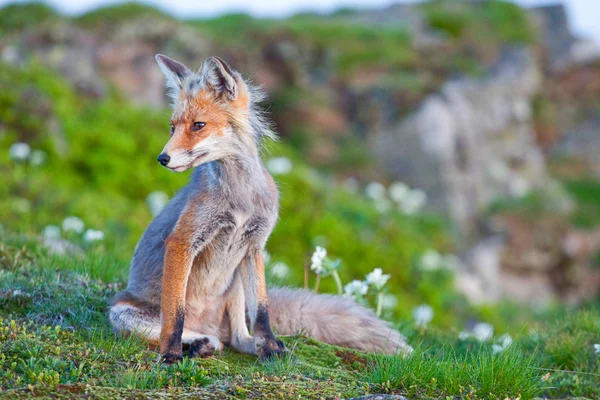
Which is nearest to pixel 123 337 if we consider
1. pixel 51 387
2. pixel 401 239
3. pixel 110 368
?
pixel 110 368

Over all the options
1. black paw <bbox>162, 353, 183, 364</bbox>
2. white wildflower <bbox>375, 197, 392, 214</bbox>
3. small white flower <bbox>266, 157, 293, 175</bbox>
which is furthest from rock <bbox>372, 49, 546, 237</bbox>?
black paw <bbox>162, 353, 183, 364</bbox>

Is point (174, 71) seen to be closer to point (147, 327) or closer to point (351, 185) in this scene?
point (147, 327)

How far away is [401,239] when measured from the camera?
13.5m

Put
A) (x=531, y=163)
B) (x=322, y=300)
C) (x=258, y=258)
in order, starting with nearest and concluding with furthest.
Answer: (x=258, y=258), (x=322, y=300), (x=531, y=163)

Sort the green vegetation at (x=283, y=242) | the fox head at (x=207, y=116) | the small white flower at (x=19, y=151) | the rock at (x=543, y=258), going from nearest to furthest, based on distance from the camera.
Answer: the green vegetation at (x=283, y=242) → the fox head at (x=207, y=116) → the small white flower at (x=19, y=151) → the rock at (x=543, y=258)

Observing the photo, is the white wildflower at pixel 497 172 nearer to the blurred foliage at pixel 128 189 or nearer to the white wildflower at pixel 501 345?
the blurred foliage at pixel 128 189

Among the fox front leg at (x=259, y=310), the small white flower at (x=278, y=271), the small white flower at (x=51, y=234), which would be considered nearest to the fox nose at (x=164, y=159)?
the fox front leg at (x=259, y=310)

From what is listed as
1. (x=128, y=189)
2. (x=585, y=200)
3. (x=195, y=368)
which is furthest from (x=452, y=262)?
(x=195, y=368)

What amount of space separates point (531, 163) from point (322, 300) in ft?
45.3

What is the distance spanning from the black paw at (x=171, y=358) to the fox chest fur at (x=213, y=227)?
670 millimetres

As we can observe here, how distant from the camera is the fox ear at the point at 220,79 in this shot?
5.03 m

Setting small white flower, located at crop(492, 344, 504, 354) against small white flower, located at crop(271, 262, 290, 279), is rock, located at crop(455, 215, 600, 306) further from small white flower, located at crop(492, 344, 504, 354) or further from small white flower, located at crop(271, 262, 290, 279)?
small white flower, located at crop(492, 344, 504, 354)

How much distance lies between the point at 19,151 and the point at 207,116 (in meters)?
7.38

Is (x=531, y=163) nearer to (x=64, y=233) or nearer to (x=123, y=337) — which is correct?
(x=64, y=233)
